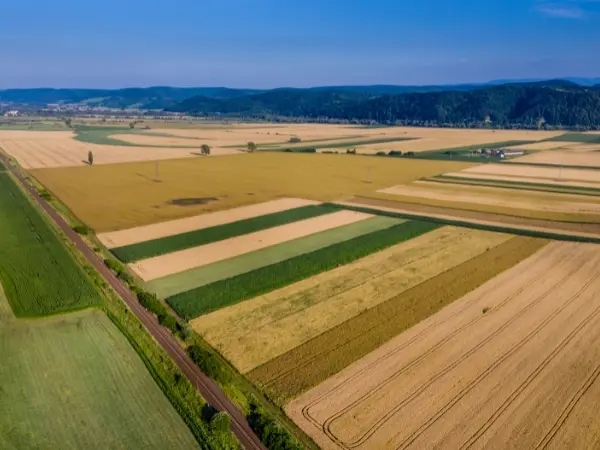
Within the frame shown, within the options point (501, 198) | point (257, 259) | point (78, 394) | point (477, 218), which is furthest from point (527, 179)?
point (78, 394)

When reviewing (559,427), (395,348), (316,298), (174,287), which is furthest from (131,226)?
(559,427)

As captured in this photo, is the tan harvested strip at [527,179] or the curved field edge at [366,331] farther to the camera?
the tan harvested strip at [527,179]

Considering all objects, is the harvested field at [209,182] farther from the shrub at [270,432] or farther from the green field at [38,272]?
the shrub at [270,432]

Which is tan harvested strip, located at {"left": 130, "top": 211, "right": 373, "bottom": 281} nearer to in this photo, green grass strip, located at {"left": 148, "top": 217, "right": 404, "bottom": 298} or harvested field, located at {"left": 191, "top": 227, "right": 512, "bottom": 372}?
green grass strip, located at {"left": 148, "top": 217, "right": 404, "bottom": 298}

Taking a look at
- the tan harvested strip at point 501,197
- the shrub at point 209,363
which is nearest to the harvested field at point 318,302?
the shrub at point 209,363

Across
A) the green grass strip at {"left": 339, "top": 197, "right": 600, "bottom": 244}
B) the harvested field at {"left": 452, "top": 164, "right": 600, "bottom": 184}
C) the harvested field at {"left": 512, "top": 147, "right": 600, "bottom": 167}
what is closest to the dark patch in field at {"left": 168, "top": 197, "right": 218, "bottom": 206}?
→ the green grass strip at {"left": 339, "top": 197, "right": 600, "bottom": 244}

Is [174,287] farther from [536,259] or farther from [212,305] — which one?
[536,259]
